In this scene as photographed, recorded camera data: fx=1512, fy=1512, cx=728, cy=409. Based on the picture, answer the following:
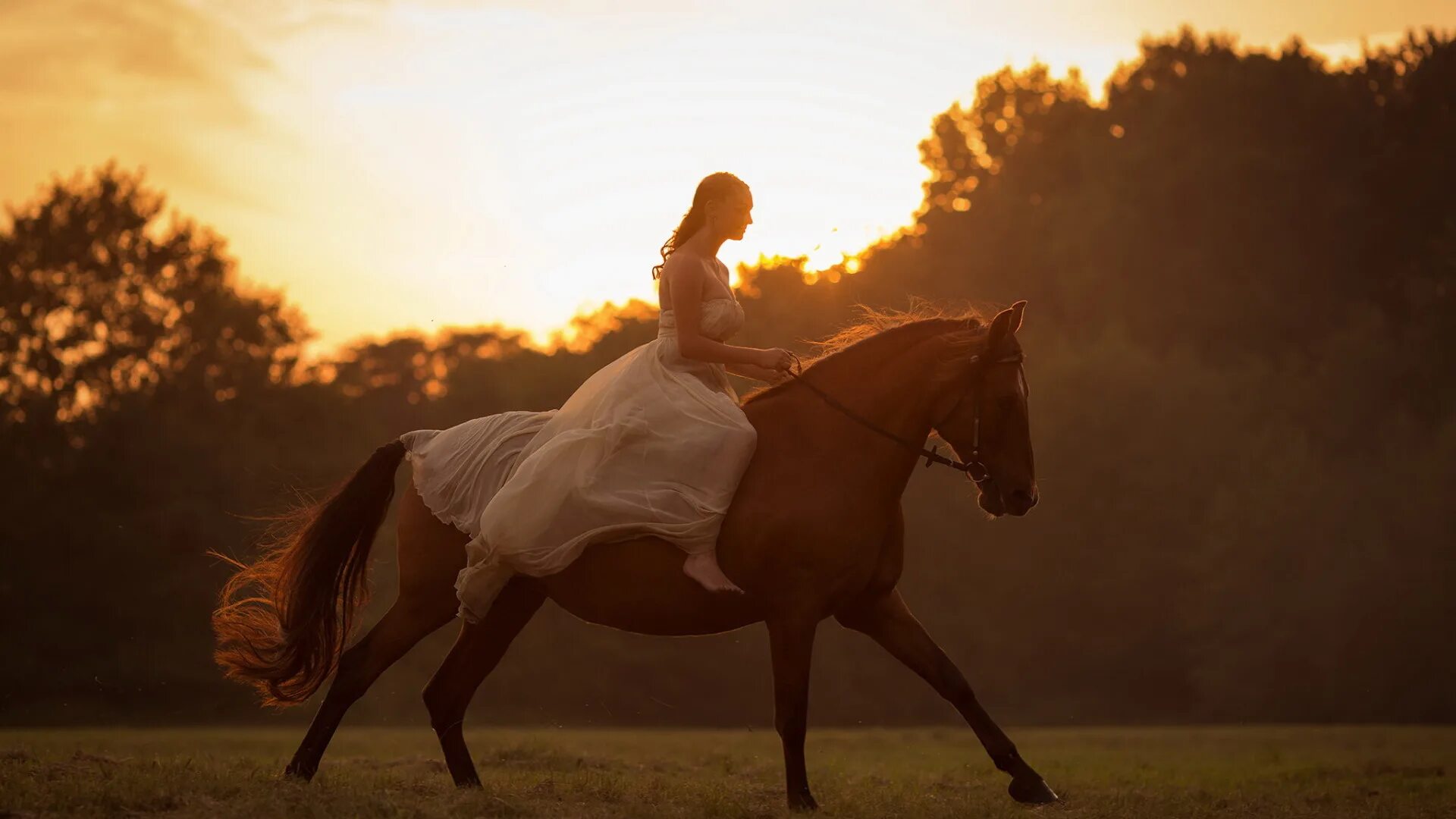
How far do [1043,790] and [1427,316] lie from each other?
3678 centimetres

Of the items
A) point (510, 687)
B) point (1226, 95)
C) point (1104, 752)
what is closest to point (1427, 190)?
point (1226, 95)

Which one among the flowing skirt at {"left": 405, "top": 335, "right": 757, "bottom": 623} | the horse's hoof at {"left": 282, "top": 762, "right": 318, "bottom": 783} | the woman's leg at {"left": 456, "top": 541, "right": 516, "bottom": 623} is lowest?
the horse's hoof at {"left": 282, "top": 762, "right": 318, "bottom": 783}

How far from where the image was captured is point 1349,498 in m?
35.4

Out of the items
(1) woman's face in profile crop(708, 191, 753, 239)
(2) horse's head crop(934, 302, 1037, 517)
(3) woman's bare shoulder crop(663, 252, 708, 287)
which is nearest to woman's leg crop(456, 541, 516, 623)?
(3) woman's bare shoulder crop(663, 252, 708, 287)

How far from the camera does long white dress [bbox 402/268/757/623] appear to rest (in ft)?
27.9

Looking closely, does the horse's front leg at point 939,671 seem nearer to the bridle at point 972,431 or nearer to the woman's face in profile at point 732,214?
the bridle at point 972,431

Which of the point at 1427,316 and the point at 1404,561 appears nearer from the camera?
the point at 1404,561

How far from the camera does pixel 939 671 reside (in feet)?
28.9

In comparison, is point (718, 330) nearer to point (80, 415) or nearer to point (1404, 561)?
point (1404, 561)

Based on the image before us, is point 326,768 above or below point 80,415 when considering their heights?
below

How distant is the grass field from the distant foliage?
1477 centimetres

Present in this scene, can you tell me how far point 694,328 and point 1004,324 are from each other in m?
1.79

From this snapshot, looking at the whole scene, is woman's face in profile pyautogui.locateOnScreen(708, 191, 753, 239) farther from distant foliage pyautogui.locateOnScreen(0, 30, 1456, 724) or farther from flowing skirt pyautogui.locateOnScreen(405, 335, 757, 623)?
distant foliage pyautogui.locateOnScreen(0, 30, 1456, 724)

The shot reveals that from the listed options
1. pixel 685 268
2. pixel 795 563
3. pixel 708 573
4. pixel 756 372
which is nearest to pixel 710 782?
pixel 708 573
